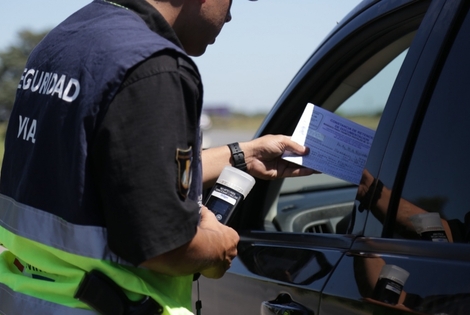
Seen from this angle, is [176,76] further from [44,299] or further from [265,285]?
[265,285]

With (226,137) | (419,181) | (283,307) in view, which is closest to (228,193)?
(283,307)

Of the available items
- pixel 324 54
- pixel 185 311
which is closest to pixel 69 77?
pixel 185 311

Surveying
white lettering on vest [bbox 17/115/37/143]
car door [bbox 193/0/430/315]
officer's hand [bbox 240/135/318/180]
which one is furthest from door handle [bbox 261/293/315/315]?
white lettering on vest [bbox 17/115/37/143]

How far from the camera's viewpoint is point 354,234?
207 centimetres

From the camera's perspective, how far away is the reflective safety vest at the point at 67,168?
172 cm

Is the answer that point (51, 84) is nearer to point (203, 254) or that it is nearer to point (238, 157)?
point (203, 254)

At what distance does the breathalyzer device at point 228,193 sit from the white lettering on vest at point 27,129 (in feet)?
1.88

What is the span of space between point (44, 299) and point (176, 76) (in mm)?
621

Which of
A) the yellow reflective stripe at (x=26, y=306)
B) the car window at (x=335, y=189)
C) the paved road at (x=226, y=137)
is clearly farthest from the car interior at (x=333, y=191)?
the paved road at (x=226, y=137)

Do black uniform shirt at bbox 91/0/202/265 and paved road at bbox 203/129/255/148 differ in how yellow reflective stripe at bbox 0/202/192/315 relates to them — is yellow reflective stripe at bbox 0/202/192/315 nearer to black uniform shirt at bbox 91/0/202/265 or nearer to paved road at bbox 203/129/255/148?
black uniform shirt at bbox 91/0/202/265

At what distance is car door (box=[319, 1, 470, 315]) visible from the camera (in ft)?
5.74

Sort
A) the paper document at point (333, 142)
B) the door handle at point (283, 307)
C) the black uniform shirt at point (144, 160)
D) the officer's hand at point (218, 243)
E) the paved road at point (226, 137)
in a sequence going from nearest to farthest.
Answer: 1. the black uniform shirt at point (144, 160)
2. the officer's hand at point (218, 243)
3. the door handle at point (283, 307)
4. the paper document at point (333, 142)
5. the paved road at point (226, 137)

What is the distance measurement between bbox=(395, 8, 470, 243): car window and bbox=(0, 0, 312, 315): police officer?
457mm

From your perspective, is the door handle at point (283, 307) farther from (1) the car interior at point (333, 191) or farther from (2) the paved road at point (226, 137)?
(2) the paved road at point (226, 137)
